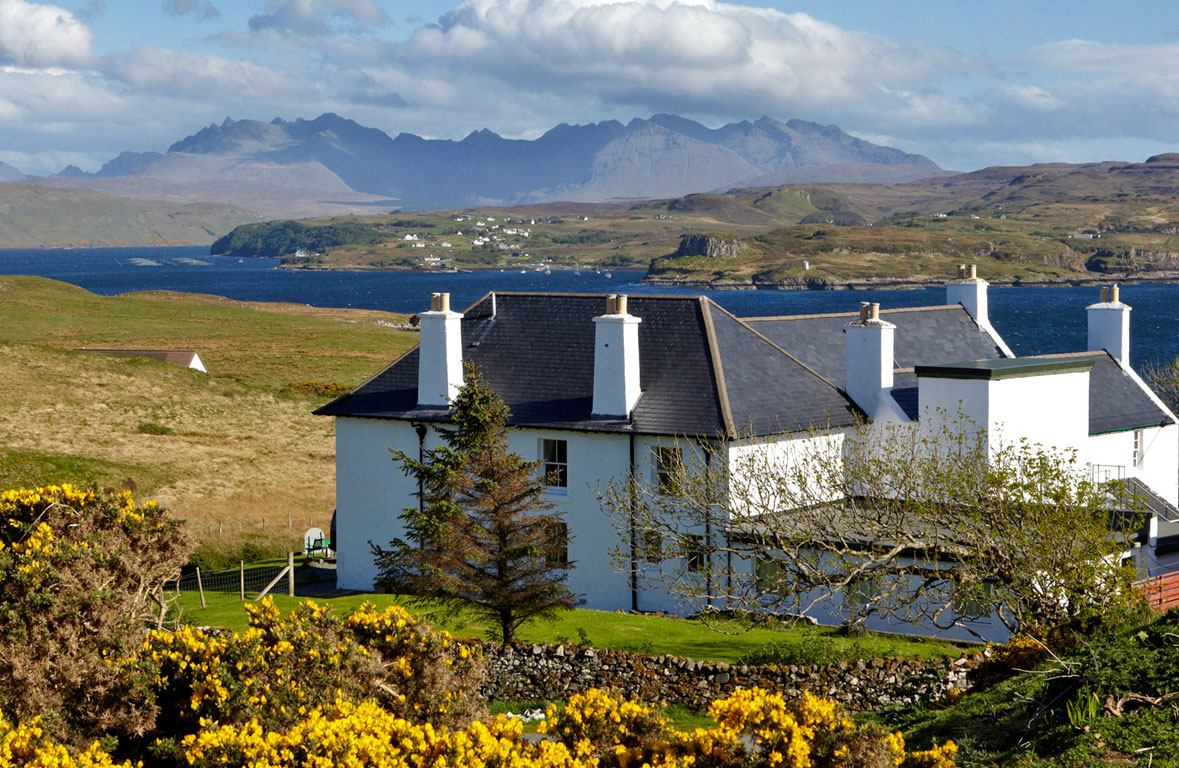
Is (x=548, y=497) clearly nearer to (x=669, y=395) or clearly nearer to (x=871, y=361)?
(x=669, y=395)

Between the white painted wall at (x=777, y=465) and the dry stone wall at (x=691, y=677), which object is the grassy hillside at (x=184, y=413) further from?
the dry stone wall at (x=691, y=677)

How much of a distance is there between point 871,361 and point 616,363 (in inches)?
302

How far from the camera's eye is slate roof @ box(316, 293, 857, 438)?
33.8 meters

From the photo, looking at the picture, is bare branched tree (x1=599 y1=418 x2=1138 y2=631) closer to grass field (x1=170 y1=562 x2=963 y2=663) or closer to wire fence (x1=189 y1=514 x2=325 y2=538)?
grass field (x1=170 y1=562 x2=963 y2=663)

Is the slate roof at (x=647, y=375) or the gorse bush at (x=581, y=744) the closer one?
the gorse bush at (x=581, y=744)

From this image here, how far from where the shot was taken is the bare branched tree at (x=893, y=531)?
2342 cm

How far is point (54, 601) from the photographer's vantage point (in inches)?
788

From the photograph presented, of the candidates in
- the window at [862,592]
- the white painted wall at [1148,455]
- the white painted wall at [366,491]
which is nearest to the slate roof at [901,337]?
the white painted wall at [1148,455]

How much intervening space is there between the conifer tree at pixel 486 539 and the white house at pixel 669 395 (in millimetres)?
3646

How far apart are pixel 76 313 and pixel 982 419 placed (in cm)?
11671

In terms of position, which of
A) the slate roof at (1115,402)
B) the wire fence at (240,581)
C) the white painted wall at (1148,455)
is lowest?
the wire fence at (240,581)

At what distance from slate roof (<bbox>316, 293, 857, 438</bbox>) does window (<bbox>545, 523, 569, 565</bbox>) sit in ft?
9.64

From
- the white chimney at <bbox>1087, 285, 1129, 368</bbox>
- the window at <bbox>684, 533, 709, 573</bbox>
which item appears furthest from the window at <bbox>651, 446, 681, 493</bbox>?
the white chimney at <bbox>1087, 285, 1129, 368</bbox>

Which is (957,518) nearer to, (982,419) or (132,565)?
(982,419)
